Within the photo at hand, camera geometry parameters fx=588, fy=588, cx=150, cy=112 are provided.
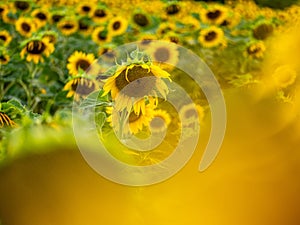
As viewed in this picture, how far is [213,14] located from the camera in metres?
1.54

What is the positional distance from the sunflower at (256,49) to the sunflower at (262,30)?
2cm

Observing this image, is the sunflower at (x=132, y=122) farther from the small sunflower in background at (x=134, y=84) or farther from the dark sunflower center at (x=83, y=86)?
the dark sunflower center at (x=83, y=86)

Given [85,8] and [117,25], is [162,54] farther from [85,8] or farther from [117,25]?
[85,8]

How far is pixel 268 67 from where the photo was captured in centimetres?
141

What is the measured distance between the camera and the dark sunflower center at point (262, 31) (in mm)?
1466

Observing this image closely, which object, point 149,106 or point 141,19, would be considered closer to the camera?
point 149,106

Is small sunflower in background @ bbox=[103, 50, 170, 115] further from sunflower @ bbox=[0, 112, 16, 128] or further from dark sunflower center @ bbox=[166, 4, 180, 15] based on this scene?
dark sunflower center @ bbox=[166, 4, 180, 15]

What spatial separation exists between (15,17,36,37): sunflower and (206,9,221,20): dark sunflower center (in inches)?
18.7

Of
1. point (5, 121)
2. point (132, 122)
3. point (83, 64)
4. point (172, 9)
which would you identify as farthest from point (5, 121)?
point (172, 9)

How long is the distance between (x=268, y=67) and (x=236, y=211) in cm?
38

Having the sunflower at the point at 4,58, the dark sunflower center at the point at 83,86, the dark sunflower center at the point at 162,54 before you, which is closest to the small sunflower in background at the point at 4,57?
the sunflower at the point at 4,58

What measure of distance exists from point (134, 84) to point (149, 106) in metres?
0.09

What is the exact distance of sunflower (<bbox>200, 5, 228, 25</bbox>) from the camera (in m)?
1.53

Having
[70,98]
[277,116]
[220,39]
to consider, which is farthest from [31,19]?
[277,116]
